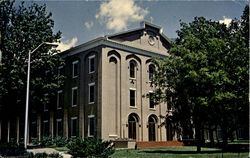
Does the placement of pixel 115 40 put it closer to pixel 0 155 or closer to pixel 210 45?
pixel 210 45

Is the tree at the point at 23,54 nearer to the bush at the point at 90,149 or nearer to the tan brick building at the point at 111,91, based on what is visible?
the tan brick building at the point at 111,91

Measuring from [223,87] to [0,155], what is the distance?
54.5ft

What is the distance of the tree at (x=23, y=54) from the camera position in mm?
31938

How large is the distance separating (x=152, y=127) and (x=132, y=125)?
3310 millimetres

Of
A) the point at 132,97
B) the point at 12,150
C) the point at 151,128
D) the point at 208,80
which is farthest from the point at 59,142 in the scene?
the point at 208,80

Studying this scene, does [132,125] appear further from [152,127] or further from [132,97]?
[152,127]

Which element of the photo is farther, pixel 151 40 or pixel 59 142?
pixel 151 40

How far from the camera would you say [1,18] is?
33.1 meters

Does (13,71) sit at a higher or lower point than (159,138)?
higher

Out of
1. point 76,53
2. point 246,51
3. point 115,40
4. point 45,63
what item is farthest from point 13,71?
point 246,51

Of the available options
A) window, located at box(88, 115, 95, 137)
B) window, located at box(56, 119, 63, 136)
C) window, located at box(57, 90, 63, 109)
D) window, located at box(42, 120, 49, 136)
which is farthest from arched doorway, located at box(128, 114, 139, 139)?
window, located at box(42, 120, 49, 136)

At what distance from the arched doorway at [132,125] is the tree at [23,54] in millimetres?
8725

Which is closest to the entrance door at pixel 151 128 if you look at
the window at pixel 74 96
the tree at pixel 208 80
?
the window at pixel 74 96

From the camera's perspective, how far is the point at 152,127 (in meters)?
37.6
